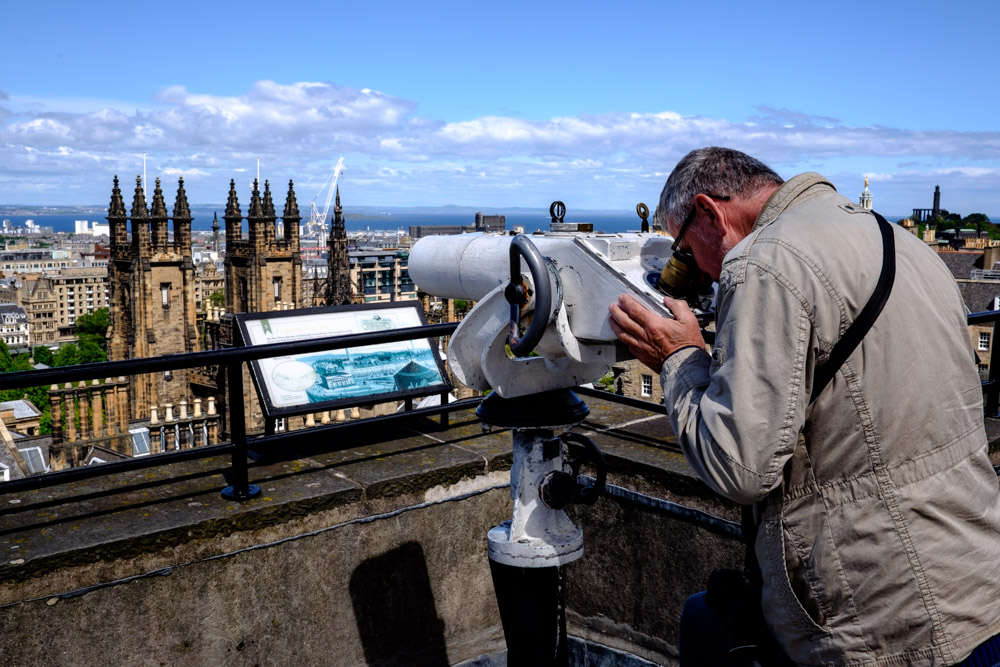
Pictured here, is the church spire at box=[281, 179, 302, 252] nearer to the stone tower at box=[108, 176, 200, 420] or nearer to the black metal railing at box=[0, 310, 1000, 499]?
the stone tower at box=[108, 176, 200, 420]

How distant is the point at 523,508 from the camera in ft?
7.89

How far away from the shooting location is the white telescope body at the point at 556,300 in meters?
2.12

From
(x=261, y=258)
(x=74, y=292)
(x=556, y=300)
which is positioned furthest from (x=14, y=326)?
(x=556, y=300)

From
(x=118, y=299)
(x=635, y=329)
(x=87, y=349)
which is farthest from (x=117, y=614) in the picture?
(x=87, y=349)

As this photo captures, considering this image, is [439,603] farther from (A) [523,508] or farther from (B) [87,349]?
(B) [87,349]

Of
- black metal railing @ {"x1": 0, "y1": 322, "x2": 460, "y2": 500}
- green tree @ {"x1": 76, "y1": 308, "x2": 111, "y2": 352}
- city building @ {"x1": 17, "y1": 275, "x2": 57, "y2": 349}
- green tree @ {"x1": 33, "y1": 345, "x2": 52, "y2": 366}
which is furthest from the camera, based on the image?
city building @ {"x1": 17, "y1": 275, "x2": 57, "y2": 349}

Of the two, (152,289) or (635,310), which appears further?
(152,289)

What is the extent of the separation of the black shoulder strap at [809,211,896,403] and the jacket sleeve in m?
0.04

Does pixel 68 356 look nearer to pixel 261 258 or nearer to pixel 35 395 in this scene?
pixel 35 395

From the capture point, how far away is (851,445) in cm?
167

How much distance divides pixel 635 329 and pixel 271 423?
6.96 ft

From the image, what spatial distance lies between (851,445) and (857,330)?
21 centimetres

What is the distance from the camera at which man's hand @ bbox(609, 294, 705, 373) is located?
1.87 m

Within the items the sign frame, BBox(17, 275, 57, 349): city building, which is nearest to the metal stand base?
the sign frame
